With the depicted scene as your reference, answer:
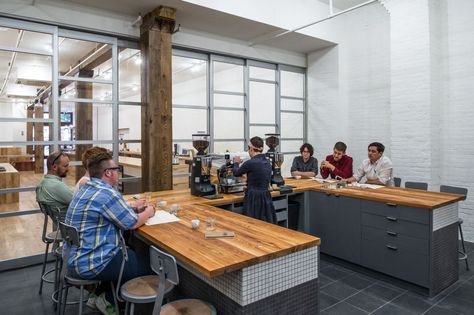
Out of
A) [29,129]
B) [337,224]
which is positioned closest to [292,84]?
[337,224]

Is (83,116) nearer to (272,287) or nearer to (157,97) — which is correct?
(157,97)

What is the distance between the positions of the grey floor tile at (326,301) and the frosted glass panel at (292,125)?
407cm

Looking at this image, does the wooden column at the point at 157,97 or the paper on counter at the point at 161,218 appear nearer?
the paper on counter at the point at 161,218

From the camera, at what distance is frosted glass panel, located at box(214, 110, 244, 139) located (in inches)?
238

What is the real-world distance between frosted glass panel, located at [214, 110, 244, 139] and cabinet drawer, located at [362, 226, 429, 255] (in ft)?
10.4

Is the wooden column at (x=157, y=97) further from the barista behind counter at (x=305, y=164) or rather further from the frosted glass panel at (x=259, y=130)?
the frosted glass panel at (x=259, y=130)

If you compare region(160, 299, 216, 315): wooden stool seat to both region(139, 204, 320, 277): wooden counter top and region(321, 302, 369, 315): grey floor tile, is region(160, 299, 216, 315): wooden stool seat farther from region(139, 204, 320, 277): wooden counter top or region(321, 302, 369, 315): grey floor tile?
region(321, 302, 369, 315): grey floor tile

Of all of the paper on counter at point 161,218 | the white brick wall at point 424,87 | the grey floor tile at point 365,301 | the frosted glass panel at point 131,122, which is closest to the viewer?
the paper on counter at point 161,218

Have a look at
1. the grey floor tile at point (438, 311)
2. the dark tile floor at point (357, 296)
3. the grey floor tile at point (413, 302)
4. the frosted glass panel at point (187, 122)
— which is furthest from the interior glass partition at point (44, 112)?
the grey floor tile at point (438, 311)

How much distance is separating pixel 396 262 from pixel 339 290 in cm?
62

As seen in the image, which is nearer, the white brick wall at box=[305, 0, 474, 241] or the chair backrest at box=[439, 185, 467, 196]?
the chair backrest at box=[439, 185, 467, 196]

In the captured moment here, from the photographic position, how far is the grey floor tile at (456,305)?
109 inches

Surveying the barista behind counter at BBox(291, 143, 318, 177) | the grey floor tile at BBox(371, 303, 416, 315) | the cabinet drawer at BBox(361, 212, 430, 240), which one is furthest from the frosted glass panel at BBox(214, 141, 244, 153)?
the grey floor tile at BBox(371, 303, 416, 315)

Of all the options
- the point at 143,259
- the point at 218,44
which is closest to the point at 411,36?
the point at 218,44
